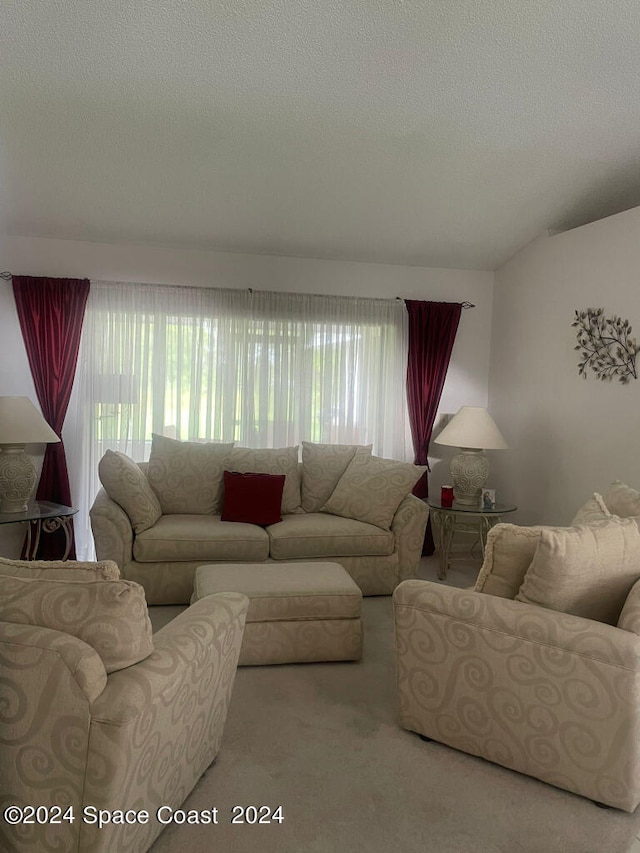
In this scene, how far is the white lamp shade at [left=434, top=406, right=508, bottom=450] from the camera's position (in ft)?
15.9

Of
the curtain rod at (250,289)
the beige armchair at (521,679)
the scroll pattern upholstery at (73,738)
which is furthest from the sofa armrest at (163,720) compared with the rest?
the curtain rod at (250,289)

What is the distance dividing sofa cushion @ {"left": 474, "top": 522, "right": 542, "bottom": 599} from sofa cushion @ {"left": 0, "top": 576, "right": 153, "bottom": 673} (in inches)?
51.6

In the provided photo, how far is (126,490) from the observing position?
13.6 ft

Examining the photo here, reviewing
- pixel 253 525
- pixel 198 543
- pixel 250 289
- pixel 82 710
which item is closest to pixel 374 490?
pixel 253 525

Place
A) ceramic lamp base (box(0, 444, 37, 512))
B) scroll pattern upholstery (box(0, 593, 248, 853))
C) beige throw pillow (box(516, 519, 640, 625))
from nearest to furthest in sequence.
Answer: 1. scroll pattern upholstery (box(0, 593, 248, 853))
2. beige throw pillow (box(516, 519, 640, 625))
3. ceramic lamp base (box(0, 444, 37, 512))

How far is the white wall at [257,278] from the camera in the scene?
4.97 meters

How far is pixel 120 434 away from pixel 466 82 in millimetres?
3328

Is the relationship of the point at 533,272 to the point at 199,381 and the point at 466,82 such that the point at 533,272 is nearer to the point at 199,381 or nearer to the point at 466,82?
the point at 466,82

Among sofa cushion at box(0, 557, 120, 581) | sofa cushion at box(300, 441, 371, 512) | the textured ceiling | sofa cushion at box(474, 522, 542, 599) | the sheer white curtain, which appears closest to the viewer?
sofa cushion at box(0, 557, 120, 581)

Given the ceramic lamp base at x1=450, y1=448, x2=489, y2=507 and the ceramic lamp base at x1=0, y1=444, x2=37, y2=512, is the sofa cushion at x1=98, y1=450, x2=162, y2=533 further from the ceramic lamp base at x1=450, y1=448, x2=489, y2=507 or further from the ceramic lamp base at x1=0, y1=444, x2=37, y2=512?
the ceramic lamp base at x1=450, y1=448, x2=489, y2=507

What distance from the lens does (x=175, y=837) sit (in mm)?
1980

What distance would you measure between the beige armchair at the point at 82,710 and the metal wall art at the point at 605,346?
132 inches

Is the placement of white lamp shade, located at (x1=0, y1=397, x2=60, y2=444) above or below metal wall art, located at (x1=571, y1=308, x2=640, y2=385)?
below

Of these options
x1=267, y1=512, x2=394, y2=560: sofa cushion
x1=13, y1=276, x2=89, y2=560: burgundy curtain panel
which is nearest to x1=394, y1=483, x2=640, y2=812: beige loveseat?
x1=267, y1=512, x2=394, y2=560: sofa cushion
